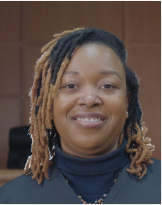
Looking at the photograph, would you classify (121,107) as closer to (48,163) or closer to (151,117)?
(48,163)

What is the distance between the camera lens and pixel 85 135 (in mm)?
1026

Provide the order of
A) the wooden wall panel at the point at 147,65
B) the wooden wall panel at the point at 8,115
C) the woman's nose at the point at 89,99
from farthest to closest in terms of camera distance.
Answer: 1. the wooden wall panel at the point at 8,115
2. the wooden wall panel at the point at 147,65
3. the woman's nose at the point at 89,99

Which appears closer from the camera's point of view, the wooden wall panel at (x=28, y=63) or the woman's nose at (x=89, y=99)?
the woman's nose at (x=89, y=99)

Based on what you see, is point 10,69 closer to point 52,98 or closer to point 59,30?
point 59,30

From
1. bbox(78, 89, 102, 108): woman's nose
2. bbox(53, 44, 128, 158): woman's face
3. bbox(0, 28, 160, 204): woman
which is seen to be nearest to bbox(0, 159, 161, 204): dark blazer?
bbox(0, 28, 160, 204): woman

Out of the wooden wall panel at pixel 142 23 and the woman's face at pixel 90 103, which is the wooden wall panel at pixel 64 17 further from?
the woman's face at pixel 90 103

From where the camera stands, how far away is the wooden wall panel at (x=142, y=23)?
12.4ft

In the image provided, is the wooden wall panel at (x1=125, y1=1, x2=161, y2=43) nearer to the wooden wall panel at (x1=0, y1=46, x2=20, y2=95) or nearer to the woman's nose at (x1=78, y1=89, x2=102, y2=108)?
the wooden wall panel at (x1=0, y1=46, x2=20, y2=95)

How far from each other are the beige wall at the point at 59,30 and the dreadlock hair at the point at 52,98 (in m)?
2.60

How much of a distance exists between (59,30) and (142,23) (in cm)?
108

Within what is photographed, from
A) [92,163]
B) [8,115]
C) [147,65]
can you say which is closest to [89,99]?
[92,163]

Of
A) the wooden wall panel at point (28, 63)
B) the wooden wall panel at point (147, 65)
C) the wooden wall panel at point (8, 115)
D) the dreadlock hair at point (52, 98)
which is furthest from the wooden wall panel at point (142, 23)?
the dreadlock hair at point (52, 98)

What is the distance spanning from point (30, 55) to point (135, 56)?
1350 mm

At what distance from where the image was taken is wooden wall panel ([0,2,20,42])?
381cm
